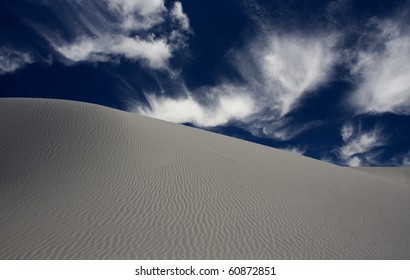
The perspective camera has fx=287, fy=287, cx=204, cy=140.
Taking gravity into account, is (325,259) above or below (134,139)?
below

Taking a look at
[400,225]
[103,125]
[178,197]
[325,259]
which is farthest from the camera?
[103,125]

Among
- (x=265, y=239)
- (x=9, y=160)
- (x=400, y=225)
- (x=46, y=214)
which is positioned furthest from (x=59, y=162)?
(x=400, y=225)

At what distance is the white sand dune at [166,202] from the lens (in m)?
7.53

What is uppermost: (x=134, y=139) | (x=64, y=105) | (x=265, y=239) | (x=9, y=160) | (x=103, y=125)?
(x=64, y=105)

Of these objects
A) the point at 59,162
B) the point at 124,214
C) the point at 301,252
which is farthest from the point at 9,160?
the point at 301,252

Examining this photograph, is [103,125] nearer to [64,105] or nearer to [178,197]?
[64,105]

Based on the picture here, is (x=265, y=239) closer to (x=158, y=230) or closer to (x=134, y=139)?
(x=158, y=230)

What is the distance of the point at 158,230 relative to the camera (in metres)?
8.31

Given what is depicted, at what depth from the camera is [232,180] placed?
46.2 ft

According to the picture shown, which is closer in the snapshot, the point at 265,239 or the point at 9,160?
the point at 265,239

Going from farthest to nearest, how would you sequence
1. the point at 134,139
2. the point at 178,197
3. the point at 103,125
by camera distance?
the point at 103,125, the point at 134,139, the point at 178,197

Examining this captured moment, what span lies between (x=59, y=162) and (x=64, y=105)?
11.0 meters

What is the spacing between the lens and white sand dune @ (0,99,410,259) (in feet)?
24.7

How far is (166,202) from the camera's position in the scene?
10.6 meters
